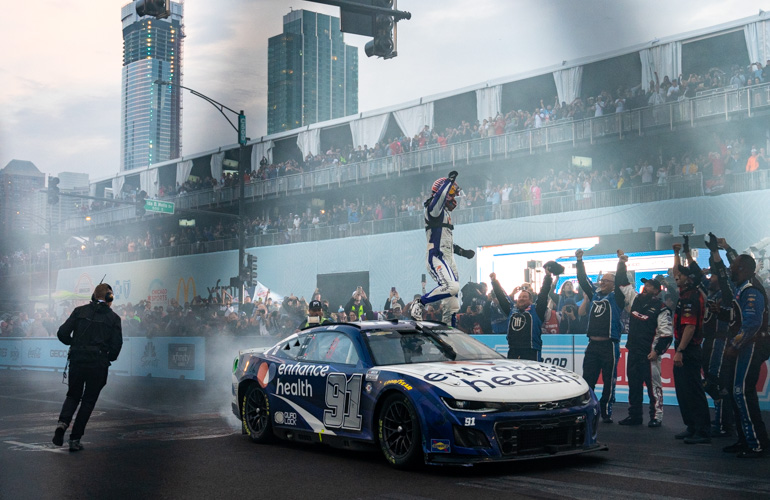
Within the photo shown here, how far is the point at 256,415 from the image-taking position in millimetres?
9031

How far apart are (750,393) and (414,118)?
27.9 m

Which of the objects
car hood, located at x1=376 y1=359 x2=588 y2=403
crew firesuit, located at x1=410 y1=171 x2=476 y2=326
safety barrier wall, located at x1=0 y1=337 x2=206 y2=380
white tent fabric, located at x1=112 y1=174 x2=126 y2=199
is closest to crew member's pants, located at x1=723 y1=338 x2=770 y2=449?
car hood, located at x1=376 y1=359 x2=588 y2=403

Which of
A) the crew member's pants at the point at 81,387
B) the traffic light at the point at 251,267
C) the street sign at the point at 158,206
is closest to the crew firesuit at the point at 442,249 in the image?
the crew member's pants at the point at 81,387

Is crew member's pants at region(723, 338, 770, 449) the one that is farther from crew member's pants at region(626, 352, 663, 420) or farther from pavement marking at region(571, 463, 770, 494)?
crew member's pants at region(626, 352, 663, 420)

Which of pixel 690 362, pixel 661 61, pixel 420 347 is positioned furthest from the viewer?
pixel 661 61

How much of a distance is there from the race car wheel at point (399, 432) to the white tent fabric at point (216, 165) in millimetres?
33340

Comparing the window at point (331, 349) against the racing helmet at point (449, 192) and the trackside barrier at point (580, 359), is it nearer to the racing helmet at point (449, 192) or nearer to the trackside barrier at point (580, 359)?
the racing helmet at point (449, 192)

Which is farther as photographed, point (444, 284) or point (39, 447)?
point (444, 284)

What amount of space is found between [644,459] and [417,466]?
2.14 metres

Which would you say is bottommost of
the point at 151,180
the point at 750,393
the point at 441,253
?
the point at 750,393

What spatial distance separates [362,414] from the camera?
741 cm

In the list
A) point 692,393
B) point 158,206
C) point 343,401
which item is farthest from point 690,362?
point 158,206

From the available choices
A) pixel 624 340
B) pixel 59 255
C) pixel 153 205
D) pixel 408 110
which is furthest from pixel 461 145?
pixel 59 255

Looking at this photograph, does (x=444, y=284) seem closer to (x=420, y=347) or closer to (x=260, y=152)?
(x=420, y=347)
